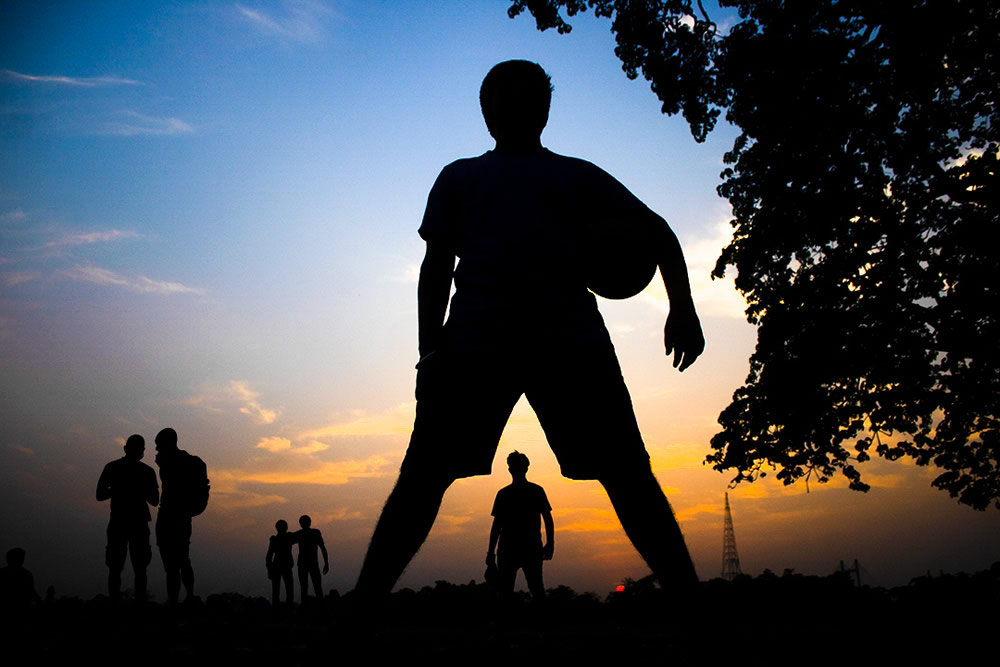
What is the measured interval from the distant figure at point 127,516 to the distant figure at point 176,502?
282 millimetres

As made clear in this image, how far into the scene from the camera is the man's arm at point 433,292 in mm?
2311

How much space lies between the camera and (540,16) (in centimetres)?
1227

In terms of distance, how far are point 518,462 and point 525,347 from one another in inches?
222

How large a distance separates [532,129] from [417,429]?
1.25m

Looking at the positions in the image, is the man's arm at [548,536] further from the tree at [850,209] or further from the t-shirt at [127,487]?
the tree at [850,209]

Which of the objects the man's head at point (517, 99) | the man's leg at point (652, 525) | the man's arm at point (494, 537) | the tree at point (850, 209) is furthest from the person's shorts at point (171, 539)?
the tree at point (850, 209)

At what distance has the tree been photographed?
11.3 meters

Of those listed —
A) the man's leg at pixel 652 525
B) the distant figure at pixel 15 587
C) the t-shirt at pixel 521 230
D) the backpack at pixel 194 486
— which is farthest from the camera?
the backpack at pixel 194 486

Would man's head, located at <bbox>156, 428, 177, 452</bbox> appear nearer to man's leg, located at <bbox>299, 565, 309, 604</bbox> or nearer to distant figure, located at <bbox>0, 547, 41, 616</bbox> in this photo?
distant figure, located at <bbox>0, 547, 41, 616</bbox>

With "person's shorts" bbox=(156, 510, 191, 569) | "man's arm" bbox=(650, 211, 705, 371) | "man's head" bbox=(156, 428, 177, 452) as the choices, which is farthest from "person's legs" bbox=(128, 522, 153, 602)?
"man's arm" bbox=(650, 211, 705, 371)

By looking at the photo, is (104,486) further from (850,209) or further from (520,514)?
(850,209)

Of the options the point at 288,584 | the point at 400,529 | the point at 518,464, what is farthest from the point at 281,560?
the point at 400,529

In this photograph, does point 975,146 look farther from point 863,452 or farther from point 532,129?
point 532,129

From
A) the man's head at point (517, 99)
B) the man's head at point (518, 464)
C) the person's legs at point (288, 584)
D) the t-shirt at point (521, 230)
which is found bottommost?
the person's legs at point (288, 584)
